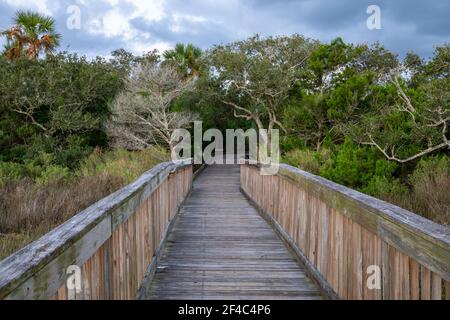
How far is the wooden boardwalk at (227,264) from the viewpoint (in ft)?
12.8

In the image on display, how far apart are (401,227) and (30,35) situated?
27446 millimetres

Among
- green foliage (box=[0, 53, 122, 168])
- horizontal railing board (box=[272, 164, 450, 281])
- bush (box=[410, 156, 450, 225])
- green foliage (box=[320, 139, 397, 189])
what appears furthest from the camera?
green foliage (box=[0, 53, 122, 168])

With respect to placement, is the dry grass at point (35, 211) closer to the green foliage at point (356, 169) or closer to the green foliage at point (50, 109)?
the green foliage at point (356, 169)

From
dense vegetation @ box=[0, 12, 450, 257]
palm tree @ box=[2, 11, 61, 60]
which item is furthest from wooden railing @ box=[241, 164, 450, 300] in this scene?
palm tree @ box=[2, 11, 61, 60]

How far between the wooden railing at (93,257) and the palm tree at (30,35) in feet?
78.6

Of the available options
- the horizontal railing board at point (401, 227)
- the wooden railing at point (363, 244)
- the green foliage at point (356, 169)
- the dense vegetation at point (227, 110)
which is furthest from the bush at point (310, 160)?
the horizontal railing board at point (401, 227)

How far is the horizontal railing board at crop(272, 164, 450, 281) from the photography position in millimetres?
Result: 1764

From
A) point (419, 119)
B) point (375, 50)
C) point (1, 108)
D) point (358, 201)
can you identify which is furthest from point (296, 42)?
point (358, 201)

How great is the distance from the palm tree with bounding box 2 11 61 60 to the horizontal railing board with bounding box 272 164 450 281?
2518 centimetres

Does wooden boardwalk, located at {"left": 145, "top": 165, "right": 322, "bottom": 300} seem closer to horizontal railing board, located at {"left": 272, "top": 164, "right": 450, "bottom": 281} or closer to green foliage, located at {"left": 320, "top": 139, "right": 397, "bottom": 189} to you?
horizontal railing board, located at {"left": 272, "top": 164, "right": 450, "bottom": 281}

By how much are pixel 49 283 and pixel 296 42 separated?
26.4 m

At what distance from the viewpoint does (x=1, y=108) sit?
20.7 metres
